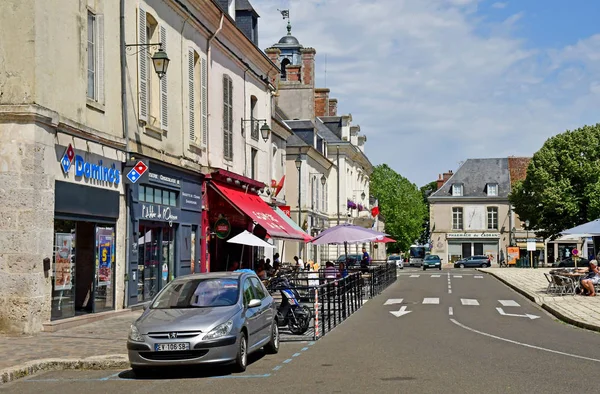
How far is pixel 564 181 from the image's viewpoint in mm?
72375

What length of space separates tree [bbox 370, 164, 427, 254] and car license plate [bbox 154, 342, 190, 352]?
87.6 m

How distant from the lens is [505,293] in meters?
32.7

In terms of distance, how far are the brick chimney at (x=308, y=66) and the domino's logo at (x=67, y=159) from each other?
50961 mm

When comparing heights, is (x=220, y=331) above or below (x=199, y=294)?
below

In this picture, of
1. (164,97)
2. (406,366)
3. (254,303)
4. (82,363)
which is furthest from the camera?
(164,97)

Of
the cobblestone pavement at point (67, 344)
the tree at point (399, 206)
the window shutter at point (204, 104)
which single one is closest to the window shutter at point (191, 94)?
the window shutter at point (204, 104)

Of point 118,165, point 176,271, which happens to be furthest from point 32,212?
point 176,271

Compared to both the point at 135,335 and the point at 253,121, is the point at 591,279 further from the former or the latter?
the point at 135,335

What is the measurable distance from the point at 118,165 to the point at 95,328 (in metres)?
4.32

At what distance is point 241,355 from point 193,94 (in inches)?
604

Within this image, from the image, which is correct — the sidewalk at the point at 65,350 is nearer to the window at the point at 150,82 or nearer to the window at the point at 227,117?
the window at the point at 150,82

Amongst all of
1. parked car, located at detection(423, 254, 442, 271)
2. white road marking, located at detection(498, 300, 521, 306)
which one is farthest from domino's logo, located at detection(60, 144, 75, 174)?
parked car, located at detection(423, 254, 442, 271)

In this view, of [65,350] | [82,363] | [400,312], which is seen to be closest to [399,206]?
[400,312]

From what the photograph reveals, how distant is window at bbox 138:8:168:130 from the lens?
68.5 feet
